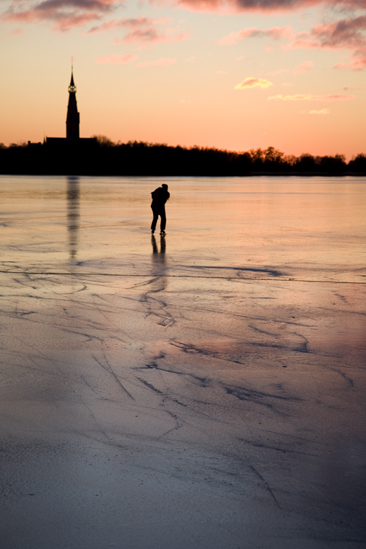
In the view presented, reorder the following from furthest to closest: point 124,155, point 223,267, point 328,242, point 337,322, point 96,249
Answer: point 124,155 → point 328,242 → point 96,249 → point 223,267 → point 337,322

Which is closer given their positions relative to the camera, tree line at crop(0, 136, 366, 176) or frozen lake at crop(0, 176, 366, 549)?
frozen lake at crop(0, 176, 366, 549)

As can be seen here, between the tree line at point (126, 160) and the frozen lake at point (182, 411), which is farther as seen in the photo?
the tree line at point (126, 160)

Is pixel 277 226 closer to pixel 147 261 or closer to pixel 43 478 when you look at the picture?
pixel 147 261

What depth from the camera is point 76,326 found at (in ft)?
23.3

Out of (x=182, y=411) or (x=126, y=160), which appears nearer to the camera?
(x=182, y=411)

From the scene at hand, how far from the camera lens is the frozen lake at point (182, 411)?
10.2 feet

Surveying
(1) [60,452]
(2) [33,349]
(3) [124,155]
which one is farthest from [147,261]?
(3) [124,155]

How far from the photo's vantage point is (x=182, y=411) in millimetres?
4539

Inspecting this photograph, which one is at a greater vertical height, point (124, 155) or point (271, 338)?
point (124, 155)

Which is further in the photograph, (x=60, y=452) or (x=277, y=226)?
(x=277, y=226)

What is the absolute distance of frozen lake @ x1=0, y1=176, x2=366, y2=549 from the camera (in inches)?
122

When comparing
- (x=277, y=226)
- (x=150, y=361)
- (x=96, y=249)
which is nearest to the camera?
(x=150, y=361)

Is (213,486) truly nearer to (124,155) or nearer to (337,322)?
(337,322)

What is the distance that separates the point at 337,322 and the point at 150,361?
2.72 m
